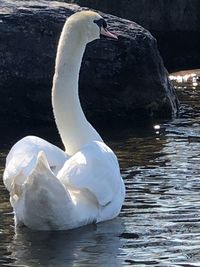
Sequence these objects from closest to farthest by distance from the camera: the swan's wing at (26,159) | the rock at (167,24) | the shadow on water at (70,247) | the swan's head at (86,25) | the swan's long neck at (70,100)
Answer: the shadow on water at (70,247), the swan's wing at (26,159), the swan's long neck at (70,100), the swan's head at (86,25), the rock at (167,24)

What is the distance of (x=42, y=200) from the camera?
6.88 metres

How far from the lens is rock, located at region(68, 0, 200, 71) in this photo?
1684 cm

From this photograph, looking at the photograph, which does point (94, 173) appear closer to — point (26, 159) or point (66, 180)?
point (66, 180)

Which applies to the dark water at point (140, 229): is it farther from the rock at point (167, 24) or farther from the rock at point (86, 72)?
the rock at point (167, 24)

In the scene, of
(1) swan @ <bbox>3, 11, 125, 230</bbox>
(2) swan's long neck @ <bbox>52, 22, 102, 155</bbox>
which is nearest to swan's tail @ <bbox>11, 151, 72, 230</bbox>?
(1) swan @ <bbox>3, 11, 125, 230</bbox>

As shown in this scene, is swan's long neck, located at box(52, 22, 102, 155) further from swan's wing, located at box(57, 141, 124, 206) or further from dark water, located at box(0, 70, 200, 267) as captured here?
dark water, located at box(0, 70, 200, 267)

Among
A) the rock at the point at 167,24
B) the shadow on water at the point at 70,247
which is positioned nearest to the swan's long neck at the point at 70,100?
the shadow on water at the point at 70,247

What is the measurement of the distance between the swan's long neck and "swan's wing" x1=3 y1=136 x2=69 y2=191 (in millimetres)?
434

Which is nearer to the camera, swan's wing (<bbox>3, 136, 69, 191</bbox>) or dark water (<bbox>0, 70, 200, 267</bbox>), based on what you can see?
dark water (<bbox>0, 70, 200, 267</bbox>)

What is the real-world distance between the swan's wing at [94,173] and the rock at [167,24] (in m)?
9.40

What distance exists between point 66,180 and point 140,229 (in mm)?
712

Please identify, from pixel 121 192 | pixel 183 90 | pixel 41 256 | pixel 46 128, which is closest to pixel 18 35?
pixel 46 128

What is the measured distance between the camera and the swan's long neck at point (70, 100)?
8.12 meters

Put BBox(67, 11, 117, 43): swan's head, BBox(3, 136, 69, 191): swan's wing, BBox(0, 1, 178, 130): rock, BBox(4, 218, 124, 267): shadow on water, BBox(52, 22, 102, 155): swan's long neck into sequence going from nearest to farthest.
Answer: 1. BBox(4, 218, 124, 267): shadow on water
2. BBox(3, 136, 69, 191): swan's wing
3. BBox(52, 22, 102, 155): swan's long neck
4. BBox(67, 11, 117, 43): swan's head
5. BBox(0, 1, 178, 130): rock
